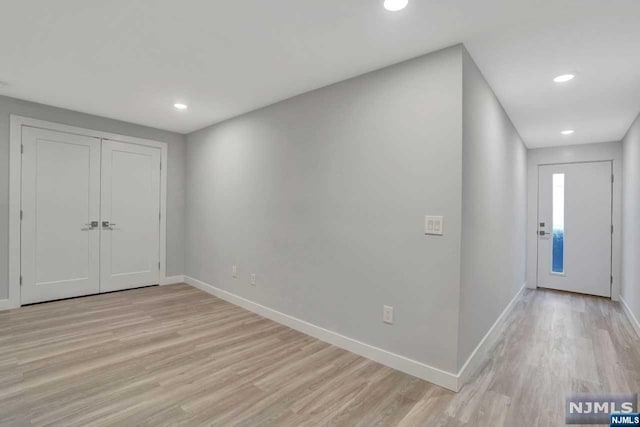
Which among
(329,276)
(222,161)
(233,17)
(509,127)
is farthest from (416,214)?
(222,161)

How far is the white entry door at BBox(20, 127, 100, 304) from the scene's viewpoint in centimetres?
388

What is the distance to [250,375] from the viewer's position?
2393 mm

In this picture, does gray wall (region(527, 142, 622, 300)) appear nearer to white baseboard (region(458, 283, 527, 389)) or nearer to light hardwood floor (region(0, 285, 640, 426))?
light hardwood floor (region(0, 285, 640, 426))

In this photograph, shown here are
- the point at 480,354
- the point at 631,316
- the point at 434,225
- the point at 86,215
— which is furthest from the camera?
the point at 86,215

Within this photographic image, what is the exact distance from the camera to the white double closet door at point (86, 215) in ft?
12.9

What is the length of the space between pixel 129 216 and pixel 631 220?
6.77 metres

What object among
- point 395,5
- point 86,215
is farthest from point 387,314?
point 86,215

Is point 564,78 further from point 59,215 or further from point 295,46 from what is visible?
point 59,215

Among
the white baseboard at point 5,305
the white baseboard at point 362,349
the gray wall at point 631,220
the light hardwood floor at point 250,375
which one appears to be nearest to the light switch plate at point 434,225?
the white baseboard at point 362,349

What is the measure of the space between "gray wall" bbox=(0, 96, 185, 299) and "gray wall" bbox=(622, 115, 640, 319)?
6183mm

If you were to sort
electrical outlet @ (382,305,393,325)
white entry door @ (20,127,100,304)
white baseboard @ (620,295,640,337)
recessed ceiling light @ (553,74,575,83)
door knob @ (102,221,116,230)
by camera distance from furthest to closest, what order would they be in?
1. door knob @ (102,221,116,230)
2. white entry door @ (20,127,100,304)
3. white baseboard @ (620,295,640,337)
4. recessed ceiling light @ (553,74,575,83)
5. electrical outlet @ (382,305,393,325)

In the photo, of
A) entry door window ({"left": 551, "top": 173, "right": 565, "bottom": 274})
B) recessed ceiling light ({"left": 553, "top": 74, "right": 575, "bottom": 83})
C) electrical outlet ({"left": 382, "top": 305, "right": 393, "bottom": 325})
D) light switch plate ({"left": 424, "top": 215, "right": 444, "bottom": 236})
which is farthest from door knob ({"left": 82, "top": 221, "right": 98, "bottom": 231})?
entry door window ({"left": 551, "top": 173, "right": 565, "bottom": 274})

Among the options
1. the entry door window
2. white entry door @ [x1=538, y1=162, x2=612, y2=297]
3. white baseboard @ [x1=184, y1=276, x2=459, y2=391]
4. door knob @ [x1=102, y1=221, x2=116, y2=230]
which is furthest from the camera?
the entry door window

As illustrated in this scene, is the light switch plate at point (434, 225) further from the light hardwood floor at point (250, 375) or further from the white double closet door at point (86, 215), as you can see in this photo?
the white double closet door at point (86, 215)
